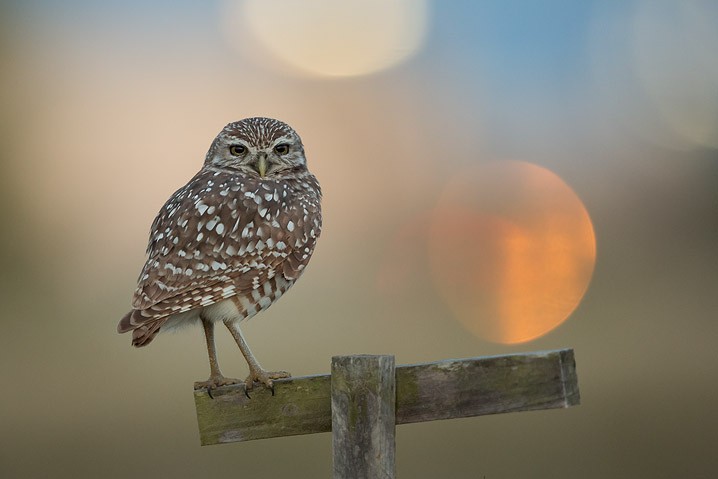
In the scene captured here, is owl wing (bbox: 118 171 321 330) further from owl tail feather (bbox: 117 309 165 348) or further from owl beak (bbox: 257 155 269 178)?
owl beak (bbox: 257 155 269 178)

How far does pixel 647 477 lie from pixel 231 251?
36.2ft

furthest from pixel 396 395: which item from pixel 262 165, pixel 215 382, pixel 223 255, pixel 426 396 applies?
pixel 262 165

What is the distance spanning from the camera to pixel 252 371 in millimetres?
5113

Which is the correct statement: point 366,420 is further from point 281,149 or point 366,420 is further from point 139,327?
point 281,149

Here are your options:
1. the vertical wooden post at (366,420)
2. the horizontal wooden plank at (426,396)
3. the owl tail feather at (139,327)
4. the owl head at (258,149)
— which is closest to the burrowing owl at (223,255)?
the owl tail feather at (139,327)

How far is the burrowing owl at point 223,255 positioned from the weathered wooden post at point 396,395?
24.4 inches

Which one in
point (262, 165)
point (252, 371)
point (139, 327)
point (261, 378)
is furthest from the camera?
point (262, 165)

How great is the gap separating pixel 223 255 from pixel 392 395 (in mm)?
1818

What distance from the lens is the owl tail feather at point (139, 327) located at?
5293 millimetres

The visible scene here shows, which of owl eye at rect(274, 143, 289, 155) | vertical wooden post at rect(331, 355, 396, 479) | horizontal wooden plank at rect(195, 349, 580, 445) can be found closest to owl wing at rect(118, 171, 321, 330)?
owl eye at rect(274, 143, 289, 155)

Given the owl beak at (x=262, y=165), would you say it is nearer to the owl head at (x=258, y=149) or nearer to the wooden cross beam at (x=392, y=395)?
the owl head at (x=258, y=149)

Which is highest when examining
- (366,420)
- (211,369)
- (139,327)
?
(139,327)

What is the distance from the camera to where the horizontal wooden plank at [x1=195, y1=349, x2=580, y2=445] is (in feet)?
12.8

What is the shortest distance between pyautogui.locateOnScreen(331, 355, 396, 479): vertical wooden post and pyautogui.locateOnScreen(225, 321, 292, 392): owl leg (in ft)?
1.92
